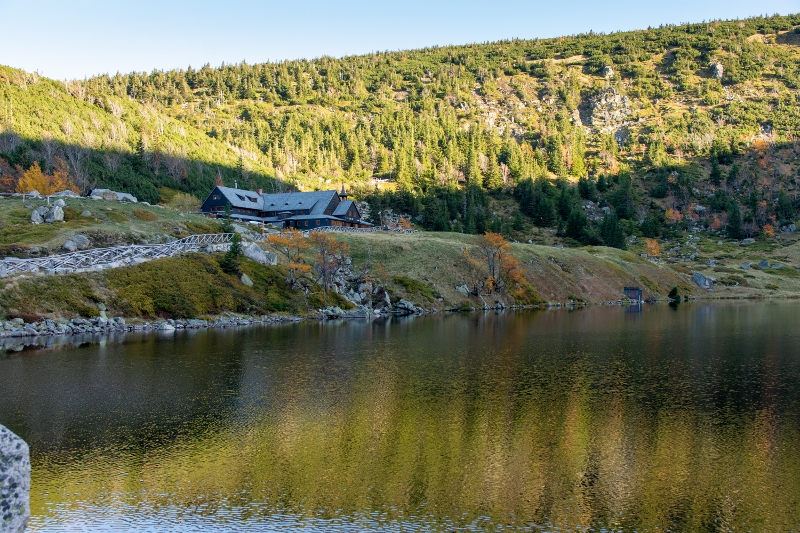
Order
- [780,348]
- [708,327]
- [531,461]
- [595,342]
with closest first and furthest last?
[531,461] < [780,348] < [595,342] < [708,327]

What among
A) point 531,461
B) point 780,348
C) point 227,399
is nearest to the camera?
point 531,461

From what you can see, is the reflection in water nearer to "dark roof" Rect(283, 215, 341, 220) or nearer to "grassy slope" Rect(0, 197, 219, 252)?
"grassy slope" Rect(0, 197, 219, 252)

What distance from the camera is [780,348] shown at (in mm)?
61594

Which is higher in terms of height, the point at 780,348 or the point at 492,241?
the point at 492,241

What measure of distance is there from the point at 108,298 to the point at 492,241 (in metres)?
70.7

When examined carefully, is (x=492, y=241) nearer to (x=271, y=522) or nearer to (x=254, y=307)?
(x=254, y=307)

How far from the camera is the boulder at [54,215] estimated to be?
97.6 metres

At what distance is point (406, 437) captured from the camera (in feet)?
102

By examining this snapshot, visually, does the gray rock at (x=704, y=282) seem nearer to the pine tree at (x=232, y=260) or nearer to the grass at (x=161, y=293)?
the grass at (x=161, y=293)

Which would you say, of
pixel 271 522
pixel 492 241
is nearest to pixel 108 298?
pixel 271 522

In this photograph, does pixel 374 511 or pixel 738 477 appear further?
pixel 738 477

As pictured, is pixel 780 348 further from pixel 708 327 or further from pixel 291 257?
pixel 291 257

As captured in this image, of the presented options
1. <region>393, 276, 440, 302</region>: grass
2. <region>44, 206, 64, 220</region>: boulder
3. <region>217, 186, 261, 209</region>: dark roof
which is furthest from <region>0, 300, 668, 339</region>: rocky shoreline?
<region>217, 186, 261, 209</region>: dark roof

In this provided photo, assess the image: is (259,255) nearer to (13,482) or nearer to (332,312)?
(332,312)
